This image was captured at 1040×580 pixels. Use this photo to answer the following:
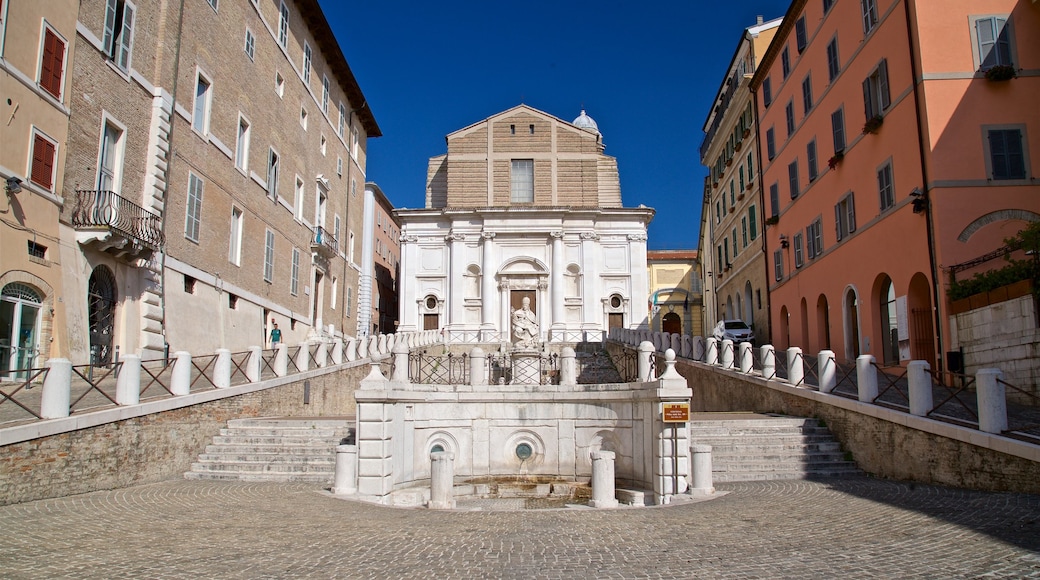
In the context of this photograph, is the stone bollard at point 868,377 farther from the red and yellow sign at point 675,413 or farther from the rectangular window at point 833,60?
the rectangular window at point 833,60

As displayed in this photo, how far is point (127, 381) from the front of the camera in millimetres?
12875

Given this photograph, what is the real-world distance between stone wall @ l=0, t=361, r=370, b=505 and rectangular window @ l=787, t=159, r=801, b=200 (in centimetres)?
2068

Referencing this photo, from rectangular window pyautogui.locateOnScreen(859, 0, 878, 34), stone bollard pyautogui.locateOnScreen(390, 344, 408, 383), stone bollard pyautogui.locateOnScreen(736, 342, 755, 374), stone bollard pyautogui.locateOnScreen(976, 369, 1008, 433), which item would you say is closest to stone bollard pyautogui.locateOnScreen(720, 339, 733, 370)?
stone bollard pyautogui.locateOnScreen(736, 342, 755, 374)

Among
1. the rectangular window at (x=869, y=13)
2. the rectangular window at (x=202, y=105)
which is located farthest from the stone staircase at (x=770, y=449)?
the rectangular window at (x=202, y=105)

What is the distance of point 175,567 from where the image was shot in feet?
22.4

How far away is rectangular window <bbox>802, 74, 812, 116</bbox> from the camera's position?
27.0 meters

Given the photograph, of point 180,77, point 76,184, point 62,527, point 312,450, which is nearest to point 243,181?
point 180,77

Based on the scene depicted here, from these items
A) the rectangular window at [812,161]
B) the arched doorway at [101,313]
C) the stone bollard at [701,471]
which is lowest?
the stone bollard at [701,471]

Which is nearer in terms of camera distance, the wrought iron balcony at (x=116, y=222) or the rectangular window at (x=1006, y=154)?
the wrought iron balcony at (x=116, y=222)

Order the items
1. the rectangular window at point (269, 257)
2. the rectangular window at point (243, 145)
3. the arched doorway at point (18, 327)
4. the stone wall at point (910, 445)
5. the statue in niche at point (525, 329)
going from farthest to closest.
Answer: the rectangular window at point (269, 257)
the rectangular window at point (243, 145)
the statue in niche at point (525, 329)
the arched doorway at point (18, 327)
the stone wall at point (910, 445)

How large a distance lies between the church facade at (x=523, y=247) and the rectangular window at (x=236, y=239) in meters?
16.9

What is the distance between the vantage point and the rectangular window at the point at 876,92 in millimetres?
20500

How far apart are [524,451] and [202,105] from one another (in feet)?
55.3

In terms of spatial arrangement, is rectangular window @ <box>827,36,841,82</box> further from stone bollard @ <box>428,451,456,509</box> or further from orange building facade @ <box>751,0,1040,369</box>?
stone bollard @ <box>428,451,456,509</box>
